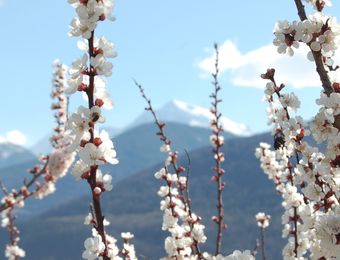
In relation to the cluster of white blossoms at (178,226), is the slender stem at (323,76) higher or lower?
lower

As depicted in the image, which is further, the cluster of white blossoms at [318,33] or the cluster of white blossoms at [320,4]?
the cluster of white blossoms at [320,4]

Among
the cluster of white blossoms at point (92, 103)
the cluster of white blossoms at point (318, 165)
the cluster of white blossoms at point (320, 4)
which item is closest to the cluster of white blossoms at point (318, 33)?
the cluster of white blossoms at point (320, 4)

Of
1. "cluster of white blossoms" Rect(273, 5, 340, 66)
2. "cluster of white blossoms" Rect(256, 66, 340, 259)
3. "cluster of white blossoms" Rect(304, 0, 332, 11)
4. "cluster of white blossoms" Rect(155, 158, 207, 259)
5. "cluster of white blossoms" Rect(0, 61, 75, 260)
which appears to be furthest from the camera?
"cluster of white blossoms" Rect(0, 61, 75, 260)

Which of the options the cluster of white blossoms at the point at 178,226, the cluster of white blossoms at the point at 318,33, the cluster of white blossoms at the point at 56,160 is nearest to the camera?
the cluster of white blossoms at the point at 318,33

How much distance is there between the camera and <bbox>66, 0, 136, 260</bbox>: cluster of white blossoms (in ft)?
10.7

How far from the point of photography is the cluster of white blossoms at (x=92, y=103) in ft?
10.7

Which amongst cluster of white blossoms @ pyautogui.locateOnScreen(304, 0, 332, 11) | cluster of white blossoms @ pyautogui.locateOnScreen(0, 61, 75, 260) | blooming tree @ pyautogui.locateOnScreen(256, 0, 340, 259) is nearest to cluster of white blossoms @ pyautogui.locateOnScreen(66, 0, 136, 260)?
blooming tree @ pyautogui.locateOnScreen(256, 0, 340, 259)

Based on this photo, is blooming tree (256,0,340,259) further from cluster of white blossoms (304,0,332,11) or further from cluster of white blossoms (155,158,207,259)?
cluster of white blossoms (155,158,207,259)

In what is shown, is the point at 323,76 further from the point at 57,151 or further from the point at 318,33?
the point at 57,151

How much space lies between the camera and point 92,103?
3324mm

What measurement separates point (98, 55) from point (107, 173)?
72cm

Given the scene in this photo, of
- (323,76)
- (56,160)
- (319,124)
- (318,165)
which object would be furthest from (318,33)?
(56,160)

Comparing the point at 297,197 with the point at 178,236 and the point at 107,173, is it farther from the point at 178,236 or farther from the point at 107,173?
the point at 107,173

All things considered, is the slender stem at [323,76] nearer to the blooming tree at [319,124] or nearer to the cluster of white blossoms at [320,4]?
the blooming tree at [319,124]
